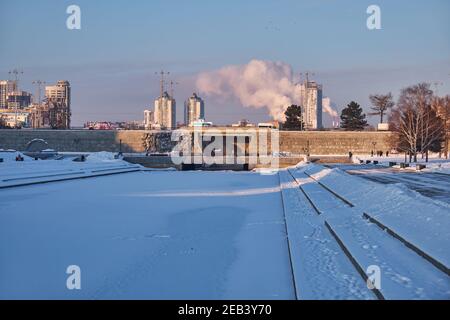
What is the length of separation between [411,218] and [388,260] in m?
4.59

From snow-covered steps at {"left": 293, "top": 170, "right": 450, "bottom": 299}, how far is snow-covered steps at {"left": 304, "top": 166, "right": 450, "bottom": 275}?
194mm

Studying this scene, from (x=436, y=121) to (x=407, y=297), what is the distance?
66.4 m

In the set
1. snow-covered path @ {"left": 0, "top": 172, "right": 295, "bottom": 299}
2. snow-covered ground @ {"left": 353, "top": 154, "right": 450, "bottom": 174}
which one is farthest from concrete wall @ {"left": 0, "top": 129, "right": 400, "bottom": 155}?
snow-covered path @ {"left": 0, "top": 172, "right": 295, "bottom": 299}

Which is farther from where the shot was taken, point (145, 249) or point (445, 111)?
point (445, 111)

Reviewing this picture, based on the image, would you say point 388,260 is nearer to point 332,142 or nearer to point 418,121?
point 418,121

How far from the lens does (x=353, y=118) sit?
→ 11369cm

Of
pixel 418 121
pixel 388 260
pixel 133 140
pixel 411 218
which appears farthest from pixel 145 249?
pixel 133 140

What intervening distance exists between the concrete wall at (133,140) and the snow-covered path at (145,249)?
7764 centimetres

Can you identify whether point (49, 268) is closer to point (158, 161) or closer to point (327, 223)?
point (327, 223)

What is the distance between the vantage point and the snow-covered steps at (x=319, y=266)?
30.5 ft

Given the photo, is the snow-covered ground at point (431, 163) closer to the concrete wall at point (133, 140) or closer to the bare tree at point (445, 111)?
the bare tree at point (445, 111)

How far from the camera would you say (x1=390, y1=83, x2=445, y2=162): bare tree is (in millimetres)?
66875

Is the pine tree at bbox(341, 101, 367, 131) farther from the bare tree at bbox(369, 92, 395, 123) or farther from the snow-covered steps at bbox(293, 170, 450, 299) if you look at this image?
the snow-covered steps at bbox(293, 170, 450, 299)

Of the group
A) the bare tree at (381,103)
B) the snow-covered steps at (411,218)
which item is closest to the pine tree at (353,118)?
the bare tree at (381,103)
